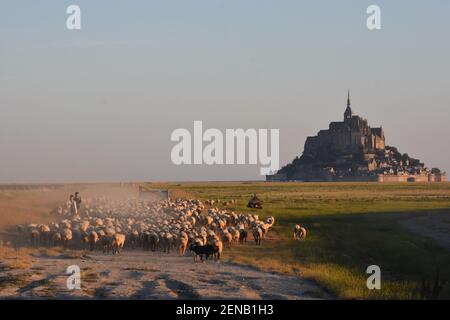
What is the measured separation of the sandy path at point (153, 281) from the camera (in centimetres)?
1553

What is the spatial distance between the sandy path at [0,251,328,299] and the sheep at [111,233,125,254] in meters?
2.53

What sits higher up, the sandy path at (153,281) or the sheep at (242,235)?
the sheep at (242,235)

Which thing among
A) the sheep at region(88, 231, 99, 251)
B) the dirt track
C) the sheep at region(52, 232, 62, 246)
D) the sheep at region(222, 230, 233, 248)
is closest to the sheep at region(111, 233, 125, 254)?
the sheep at region(88, 231, 99, 251)

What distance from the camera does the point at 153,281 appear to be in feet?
57.4

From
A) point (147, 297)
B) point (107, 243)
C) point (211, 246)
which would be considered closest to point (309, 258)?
point (211, 246)

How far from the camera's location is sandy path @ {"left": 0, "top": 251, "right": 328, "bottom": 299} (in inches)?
611

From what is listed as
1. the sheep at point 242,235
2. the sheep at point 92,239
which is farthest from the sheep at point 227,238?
the sheep at point 92,239

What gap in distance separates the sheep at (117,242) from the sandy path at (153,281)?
2533mm

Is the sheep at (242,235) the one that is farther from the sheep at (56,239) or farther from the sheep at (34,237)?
the sheep at (34,237)

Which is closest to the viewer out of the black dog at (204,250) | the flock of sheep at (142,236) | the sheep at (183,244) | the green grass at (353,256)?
the green grass at (353,256)

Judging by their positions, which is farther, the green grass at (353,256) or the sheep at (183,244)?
the sheep at (183,244)

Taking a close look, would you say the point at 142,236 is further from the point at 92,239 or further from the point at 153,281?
the point at 153,281

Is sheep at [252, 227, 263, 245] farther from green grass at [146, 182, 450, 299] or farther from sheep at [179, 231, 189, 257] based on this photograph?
sheep at [179, 231, 189, 257]
